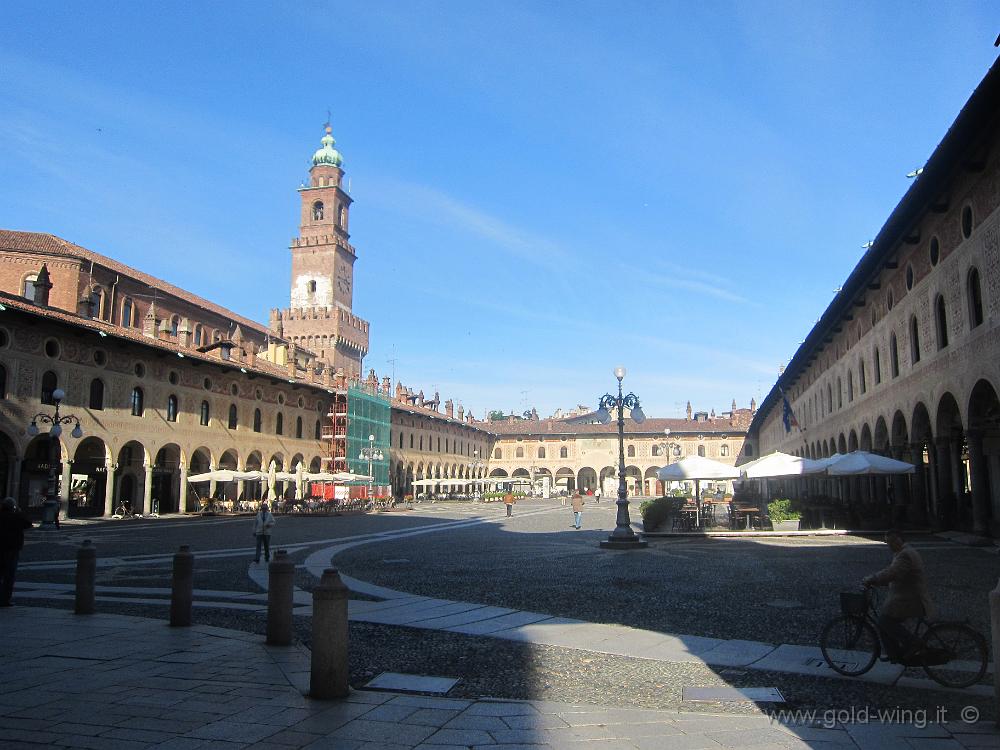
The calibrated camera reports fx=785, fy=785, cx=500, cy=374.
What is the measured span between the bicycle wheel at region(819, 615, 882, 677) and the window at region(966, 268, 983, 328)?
12873 millimetres

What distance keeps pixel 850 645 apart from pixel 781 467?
1734 centimetres

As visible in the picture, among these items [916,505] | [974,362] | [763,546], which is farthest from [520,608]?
[916,505]

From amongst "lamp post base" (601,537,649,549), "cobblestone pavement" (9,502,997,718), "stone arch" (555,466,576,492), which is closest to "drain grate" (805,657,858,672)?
"cobblestone pavement" (9,502,997,718)

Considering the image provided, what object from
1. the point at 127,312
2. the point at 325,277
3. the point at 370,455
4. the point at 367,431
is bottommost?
the point at 370,455

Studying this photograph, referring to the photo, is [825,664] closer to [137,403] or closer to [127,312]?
[137,403]

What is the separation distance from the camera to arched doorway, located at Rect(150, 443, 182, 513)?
3822 centimetres

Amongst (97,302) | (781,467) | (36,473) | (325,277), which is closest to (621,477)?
(781,467)

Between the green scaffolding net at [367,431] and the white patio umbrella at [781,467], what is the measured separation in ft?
114

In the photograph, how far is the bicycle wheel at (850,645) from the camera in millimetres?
6484

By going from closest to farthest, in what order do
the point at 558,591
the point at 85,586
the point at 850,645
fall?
1. the point at 850,645
2. the point at 85,586
3. the point at 558,591

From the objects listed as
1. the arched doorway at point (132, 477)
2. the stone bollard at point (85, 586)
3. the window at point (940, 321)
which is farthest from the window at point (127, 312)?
the window at point (940, 321)

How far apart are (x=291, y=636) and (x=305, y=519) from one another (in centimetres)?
3044

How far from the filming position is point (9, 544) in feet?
33.1

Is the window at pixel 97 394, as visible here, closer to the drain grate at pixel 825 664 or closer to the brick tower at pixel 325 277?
the drain grate at pixel 825 664
